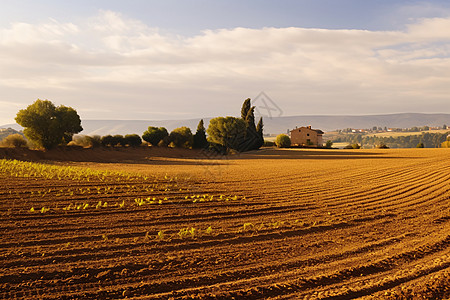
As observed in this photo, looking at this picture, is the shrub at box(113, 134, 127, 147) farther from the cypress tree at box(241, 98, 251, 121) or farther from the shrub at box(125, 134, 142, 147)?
the cypress tree at box(241, 98, 251, 121)

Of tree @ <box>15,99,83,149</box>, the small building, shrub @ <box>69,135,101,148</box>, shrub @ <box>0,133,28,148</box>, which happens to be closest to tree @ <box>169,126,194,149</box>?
shrub @ <box>69,135,101,148</box>

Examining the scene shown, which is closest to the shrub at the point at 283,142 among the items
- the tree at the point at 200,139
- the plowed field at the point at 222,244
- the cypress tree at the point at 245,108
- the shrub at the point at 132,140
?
the cypress tree at the point at 245,108

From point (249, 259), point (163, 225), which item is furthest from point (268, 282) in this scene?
point (163, 225)

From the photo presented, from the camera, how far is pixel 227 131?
4656 cm

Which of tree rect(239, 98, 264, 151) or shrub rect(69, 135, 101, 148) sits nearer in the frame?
shrub rect(69, 135, 101, 148)

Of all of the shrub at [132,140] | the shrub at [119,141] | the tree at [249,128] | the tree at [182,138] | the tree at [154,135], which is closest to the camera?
the shrub at [119,141]

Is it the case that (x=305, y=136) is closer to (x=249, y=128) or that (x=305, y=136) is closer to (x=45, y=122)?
(x=249, y=128)

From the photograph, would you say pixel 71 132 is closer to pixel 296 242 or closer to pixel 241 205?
pixel 241 205

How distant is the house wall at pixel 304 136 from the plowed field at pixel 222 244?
62.7 m

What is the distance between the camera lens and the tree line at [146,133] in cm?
3341

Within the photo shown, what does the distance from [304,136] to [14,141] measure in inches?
2391

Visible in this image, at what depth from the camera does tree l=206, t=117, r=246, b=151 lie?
4669 cm

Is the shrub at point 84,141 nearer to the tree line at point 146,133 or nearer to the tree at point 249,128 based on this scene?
the tree line at point 146,133

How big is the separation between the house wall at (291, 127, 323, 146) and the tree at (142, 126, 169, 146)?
38.8 meters
